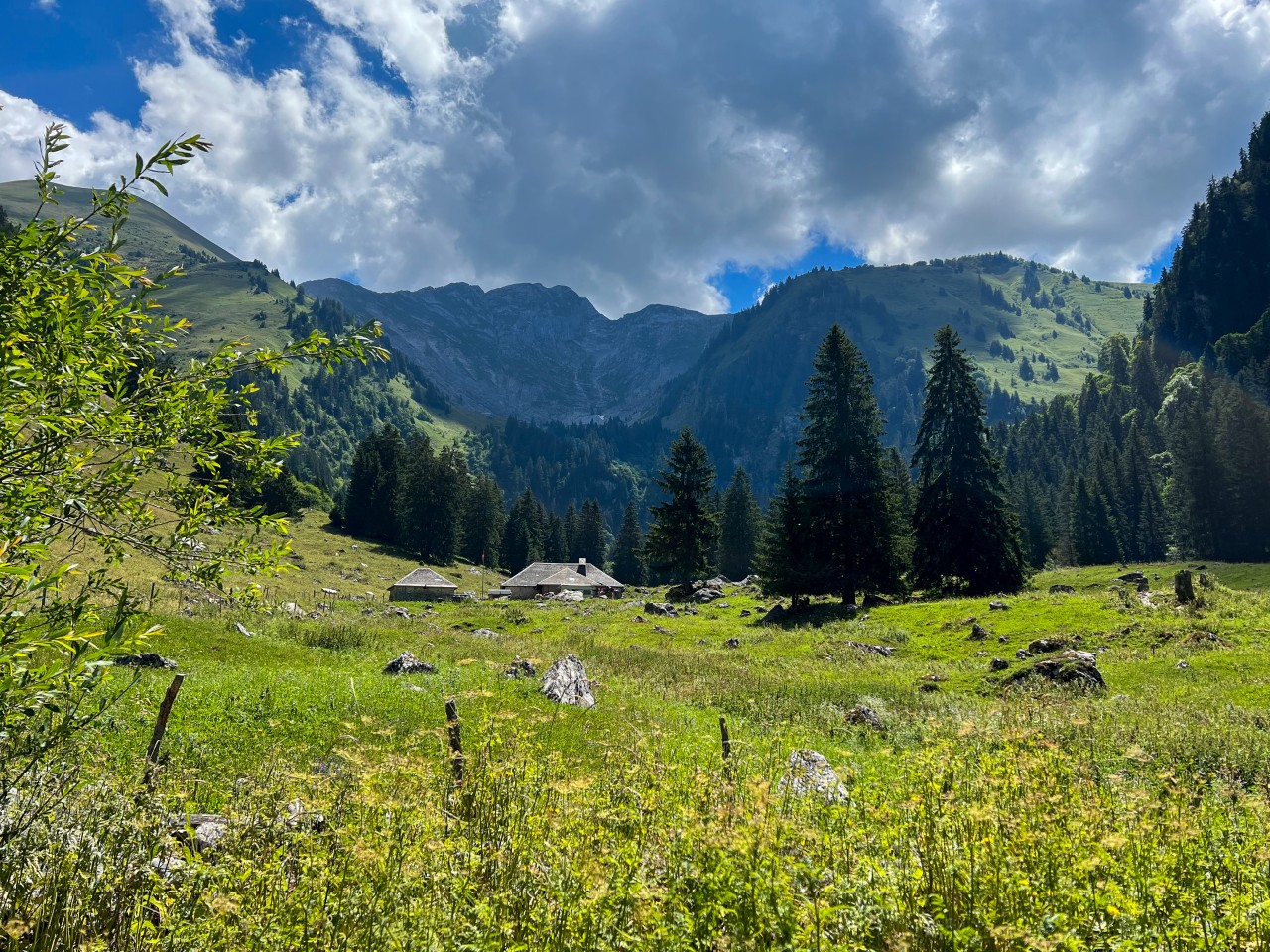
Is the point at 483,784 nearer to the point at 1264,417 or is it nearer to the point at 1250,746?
the point at 1250,746

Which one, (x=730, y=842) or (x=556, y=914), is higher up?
(x=730, y=842)

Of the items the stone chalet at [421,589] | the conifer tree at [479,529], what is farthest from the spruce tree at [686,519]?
the conifer tree at [479,529]

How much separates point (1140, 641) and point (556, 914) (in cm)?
2344

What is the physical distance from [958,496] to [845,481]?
27.6 feet

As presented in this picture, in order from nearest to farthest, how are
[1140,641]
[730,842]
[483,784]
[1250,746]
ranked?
[730,842], [483,784], [1250,746], [1140,641]

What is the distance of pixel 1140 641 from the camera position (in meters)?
20.2

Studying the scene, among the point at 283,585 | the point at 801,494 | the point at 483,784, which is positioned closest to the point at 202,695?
the point at 483,784

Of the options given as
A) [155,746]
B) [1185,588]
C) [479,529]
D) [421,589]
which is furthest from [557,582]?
[155,746]

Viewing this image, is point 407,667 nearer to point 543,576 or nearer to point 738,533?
point 543,576

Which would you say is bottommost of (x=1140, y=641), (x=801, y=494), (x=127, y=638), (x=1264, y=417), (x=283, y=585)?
(x=283, y=585)

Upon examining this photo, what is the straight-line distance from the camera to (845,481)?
3991 centimetres

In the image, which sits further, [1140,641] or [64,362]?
[1140,641]

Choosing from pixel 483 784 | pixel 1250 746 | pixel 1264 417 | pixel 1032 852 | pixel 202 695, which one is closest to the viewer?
A: pixel 1032 852

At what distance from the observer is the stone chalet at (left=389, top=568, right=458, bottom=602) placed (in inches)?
2315
